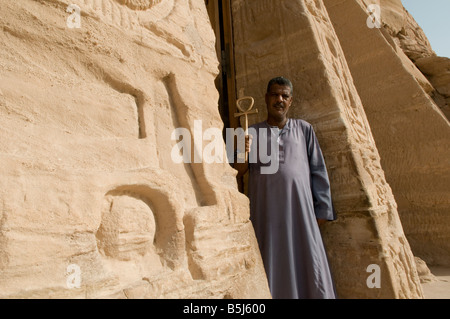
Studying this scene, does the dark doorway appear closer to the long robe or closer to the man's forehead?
the man's forehead

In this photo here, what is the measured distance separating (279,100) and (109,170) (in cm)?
130

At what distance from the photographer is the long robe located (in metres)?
1.93

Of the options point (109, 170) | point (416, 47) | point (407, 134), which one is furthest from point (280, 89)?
point (416, 47)

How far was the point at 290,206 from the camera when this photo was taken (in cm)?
200

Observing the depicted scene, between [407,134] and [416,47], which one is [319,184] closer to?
[407,134]

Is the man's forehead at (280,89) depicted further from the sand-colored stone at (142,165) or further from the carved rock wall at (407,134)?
the carved rock wall at (407,134)

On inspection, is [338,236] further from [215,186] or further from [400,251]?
[215,186]

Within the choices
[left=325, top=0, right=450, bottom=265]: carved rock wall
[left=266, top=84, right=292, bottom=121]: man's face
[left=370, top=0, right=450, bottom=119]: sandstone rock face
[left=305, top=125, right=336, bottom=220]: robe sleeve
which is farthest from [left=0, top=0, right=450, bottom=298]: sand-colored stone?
[left=370, top=0, right=450, bottom=119]: sandstone rock face

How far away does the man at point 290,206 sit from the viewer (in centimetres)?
194

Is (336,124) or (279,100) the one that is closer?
(279,100)

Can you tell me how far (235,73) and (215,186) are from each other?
1747mm

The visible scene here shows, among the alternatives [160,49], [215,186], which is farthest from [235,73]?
[215,186]

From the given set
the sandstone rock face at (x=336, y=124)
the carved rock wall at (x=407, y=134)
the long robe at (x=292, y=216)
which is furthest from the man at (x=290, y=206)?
the carved rock wall at (x=407, y=134)

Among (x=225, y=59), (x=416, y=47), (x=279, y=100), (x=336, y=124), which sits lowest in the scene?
(x=336, y=124)
